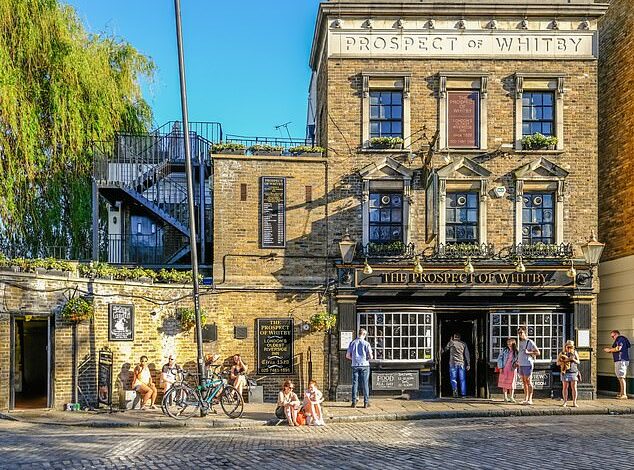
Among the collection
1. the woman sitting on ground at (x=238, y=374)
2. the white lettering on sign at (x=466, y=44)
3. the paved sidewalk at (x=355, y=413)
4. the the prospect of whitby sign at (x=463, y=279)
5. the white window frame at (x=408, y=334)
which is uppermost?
the white lettering on sign at (x=466, y=44)

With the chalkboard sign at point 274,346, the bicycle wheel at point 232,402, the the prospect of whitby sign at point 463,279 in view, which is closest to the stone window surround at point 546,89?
the the prospect of whitby sign at point 463,279

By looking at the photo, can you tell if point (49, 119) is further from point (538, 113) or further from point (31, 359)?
point (538, 113)

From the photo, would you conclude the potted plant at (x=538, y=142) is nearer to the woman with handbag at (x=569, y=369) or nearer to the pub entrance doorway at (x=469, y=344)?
the pub entrance doorway at (x=469, y=344)

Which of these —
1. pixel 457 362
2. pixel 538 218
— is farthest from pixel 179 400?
pixel 538 218

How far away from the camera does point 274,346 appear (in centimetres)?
1852

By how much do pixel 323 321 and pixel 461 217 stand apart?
15.1 feet

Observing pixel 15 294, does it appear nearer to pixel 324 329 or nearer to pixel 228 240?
pixel 228 240

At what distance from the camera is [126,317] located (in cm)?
1738

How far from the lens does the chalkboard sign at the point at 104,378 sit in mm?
16500

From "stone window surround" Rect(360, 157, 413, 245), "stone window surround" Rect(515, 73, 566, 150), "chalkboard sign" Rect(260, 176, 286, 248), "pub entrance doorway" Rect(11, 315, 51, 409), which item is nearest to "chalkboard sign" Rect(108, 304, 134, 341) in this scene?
"pub entrance doorway" Rect(11, 315, 51, 409)

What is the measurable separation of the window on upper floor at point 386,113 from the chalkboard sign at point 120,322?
7755 mm

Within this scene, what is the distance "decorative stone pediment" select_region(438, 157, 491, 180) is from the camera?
18.8 metres

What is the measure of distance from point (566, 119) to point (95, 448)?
14.3 m

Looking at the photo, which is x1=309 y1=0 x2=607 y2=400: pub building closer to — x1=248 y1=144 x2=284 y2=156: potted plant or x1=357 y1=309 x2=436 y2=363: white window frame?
x1=357 y1=309 x2=436 y2=363: white window frame
